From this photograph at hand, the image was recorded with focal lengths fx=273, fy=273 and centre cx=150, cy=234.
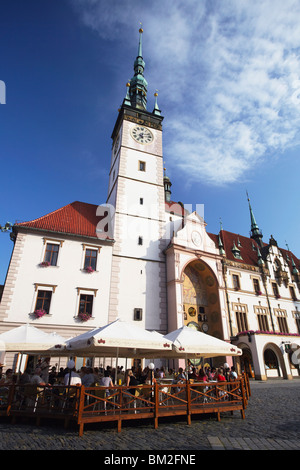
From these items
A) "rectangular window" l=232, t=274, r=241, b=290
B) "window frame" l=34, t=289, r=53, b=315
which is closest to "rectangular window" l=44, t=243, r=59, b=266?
"window frame" l=34, t=289, r=53, b=315

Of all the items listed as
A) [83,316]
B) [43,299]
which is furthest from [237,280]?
[43,299]

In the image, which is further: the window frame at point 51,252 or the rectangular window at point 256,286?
the rectangular window at point 256,286

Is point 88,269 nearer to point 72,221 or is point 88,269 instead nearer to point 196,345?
point 72,221

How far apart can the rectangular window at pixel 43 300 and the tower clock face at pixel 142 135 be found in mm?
18879

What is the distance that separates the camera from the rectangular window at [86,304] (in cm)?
1952

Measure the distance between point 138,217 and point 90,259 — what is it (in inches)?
260

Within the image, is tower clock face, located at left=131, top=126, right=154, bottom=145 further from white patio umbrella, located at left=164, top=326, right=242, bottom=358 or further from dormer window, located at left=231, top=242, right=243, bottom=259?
white patio umbrella, located at left=164, top=326, right=242, bottom=358

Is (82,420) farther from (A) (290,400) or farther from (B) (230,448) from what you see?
(A) (290,400)

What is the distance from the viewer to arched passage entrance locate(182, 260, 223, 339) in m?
24.5

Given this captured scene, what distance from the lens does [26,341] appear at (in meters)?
10.6

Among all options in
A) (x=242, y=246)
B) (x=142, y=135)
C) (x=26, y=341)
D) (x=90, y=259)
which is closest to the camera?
(x=26, y=341)

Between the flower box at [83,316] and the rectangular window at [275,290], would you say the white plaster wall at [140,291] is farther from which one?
the rectangular window at [275,290]

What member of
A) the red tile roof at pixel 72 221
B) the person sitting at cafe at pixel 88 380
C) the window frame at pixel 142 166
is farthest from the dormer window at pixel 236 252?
the person sitting at cafe at pixel 88 380

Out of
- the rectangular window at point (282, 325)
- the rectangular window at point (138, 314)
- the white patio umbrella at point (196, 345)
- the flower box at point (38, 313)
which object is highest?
the rectangular window at point (282, 325)
